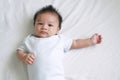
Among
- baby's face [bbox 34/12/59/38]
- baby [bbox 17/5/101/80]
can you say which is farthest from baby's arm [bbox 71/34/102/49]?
baby's face [bbox 34/12/59/38]

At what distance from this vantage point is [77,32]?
125 cm

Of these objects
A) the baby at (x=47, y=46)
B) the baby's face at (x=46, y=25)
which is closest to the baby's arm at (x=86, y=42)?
the baby at (x=47, y=46)

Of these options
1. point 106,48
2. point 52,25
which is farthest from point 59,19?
point 106,48

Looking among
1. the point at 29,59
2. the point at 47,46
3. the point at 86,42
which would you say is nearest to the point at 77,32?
the point at 86,42

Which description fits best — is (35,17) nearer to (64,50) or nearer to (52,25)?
(52,25)

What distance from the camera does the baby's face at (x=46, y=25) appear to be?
118cm

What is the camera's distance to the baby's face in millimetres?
1179

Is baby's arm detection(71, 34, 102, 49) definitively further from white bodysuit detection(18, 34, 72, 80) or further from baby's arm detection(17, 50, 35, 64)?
baby's arm detection(17, 50, 35, 64)

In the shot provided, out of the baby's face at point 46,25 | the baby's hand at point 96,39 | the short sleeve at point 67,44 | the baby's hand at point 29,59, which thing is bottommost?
the baby's hand at point 29,59

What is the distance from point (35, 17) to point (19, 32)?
0.12 m

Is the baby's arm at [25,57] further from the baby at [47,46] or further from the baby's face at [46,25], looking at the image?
the baby's face at [46,25]

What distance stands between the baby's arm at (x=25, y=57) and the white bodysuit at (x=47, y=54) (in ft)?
0.07

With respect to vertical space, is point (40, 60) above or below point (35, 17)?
below

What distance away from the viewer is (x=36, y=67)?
1.10 meters
